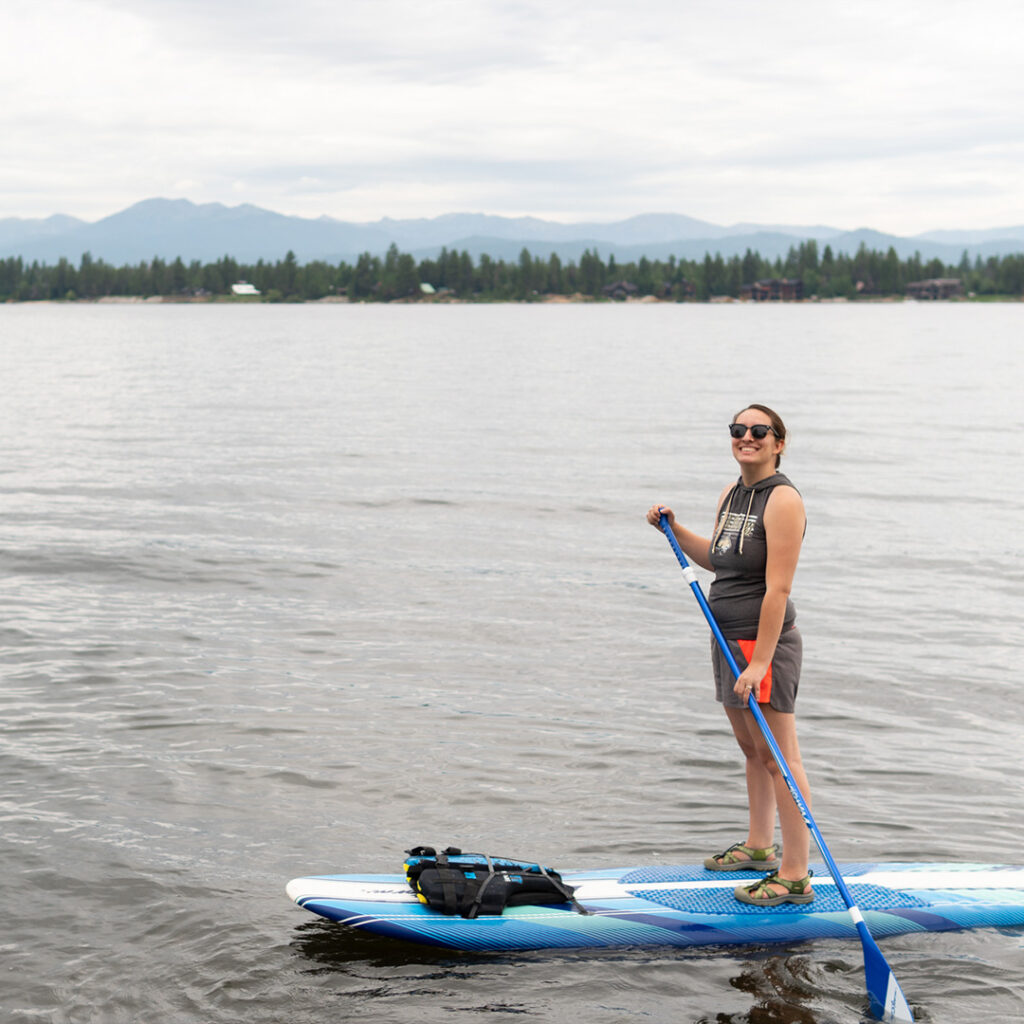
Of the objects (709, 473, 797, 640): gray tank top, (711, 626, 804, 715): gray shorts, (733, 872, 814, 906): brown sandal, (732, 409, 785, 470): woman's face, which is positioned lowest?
(733, 872, 814, 906): brown sandal

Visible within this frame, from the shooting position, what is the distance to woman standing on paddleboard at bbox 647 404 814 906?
6.42 m

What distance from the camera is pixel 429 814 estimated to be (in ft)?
29.9

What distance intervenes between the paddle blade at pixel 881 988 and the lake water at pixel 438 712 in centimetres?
14

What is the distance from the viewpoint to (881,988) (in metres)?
6.48

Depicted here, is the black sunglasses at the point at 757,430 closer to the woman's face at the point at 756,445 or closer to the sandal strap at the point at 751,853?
the woman's face at the point at 756,445

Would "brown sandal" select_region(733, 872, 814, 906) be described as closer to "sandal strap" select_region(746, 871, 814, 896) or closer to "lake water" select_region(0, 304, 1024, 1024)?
"sandal strap" select_region(746, 871, 814, 896)

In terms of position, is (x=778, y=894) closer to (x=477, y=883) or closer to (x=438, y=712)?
(x=477, y=883)

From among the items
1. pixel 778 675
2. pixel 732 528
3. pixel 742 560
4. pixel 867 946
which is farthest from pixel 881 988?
pixel 732 528


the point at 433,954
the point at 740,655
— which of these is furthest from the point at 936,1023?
the point at 433,954

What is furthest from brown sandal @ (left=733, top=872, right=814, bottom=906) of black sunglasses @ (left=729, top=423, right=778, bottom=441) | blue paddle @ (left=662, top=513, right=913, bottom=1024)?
black sunglasses @ (left=729, top=423, right=778, bottom=441)

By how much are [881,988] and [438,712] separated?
18.4 ft

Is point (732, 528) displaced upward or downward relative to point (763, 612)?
upward

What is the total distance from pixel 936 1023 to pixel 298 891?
369 centimetres

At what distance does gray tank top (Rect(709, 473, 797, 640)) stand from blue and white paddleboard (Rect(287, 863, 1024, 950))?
70.0 inches
